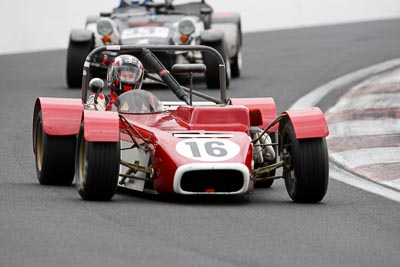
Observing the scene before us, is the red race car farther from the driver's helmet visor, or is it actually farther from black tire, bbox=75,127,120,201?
the driver's helmet visor

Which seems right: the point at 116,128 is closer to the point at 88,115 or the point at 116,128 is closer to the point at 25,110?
the point at 88,115

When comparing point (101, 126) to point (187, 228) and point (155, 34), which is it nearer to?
point (187, 228)

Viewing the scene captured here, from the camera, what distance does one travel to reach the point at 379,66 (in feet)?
67.7

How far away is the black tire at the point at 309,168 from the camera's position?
8922mm

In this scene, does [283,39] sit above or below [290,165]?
below

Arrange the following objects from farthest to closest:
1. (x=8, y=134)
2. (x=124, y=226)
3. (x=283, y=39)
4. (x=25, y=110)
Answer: (x=283, y=39) < (x=25, y=110) < (x=8, y=134) < (x=124, y=226)

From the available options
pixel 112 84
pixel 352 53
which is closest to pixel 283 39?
pixel 352 53

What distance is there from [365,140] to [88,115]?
14.5ft

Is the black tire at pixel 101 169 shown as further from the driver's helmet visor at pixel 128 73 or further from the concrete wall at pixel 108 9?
the concrete wall at pixel 108 9

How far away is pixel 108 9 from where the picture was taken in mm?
24422

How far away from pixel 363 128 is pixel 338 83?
17.0 feet

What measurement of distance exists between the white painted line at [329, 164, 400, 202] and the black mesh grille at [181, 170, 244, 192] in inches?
53.3

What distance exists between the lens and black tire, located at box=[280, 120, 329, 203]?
29.3ft

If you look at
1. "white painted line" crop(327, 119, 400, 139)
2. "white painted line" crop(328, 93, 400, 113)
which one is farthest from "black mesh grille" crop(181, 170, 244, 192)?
"white painted line" crop(328, 93, 400, 113)
